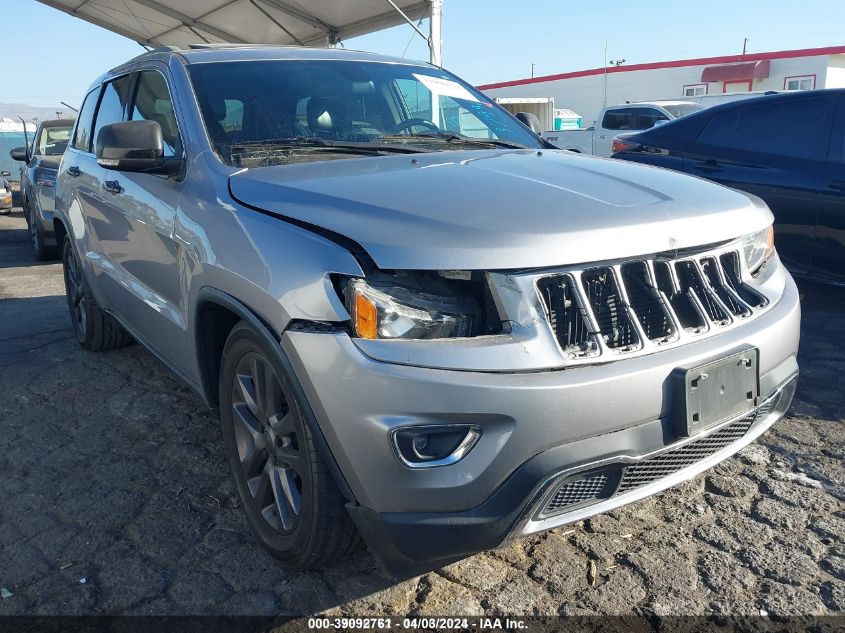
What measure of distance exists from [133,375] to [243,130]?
84.2 inches

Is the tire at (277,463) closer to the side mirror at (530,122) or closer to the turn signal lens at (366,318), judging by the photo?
the turn signal lens at (366,318)

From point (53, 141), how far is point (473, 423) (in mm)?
10553

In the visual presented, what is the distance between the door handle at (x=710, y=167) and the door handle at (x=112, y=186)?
14.1ft

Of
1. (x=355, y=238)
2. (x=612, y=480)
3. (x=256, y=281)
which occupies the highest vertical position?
(x=355, y=238)

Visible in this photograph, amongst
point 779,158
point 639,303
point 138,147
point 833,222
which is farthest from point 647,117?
point 639,303

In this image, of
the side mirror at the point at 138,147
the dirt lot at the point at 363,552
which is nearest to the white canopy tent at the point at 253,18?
the side mirror at the point at 138,147

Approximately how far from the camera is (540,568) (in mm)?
2541

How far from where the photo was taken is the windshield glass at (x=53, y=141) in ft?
32.8

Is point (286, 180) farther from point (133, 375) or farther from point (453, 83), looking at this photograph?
point (133, 375)

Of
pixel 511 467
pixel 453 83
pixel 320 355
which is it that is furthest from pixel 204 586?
pixel 453 83

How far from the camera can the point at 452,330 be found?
2.04 metres

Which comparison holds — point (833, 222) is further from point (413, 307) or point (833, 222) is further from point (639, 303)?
point (413, 307)

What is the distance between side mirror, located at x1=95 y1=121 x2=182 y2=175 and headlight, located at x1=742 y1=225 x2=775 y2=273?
2100mm

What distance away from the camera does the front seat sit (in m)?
3.21
